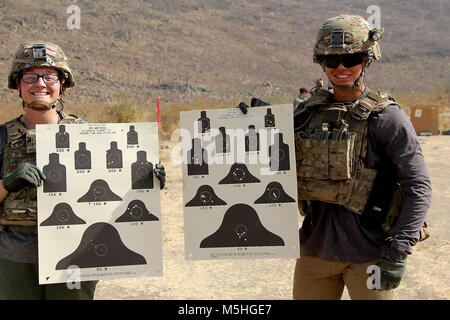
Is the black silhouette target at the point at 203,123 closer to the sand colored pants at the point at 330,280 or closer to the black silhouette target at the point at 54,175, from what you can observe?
the black silhouette target at the point at 54,175

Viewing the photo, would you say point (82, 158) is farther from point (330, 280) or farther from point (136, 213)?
point (330, 280)

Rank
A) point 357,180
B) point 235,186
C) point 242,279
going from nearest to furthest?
point 357,180, point 235,186, point 242,279

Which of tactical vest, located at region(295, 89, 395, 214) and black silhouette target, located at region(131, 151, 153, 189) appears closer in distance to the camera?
tactical vest, located at region(295, 89, 395, 214)

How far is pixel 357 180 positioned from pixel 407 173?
0.25 meters

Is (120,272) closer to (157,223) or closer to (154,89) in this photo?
(157,223)

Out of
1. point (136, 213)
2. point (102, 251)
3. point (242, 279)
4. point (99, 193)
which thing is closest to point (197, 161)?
point (136, 213)

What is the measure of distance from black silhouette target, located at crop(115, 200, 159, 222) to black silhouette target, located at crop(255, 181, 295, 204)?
0.62m

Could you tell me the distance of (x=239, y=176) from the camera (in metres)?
3.00

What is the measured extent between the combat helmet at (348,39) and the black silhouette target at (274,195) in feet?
2.22

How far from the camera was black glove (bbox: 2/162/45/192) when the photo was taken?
269 cm

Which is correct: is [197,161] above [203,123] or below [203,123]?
below

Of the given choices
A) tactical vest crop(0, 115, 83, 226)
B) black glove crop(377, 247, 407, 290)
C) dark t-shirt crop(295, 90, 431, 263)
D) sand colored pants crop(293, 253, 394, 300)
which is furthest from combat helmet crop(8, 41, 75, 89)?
black glove crop(377, 247, 407, 290)

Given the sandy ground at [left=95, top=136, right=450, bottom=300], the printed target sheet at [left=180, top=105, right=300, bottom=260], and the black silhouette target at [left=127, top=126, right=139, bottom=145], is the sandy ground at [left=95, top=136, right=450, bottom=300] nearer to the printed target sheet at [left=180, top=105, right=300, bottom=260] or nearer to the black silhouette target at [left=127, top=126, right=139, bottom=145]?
the printed target sheet at [left=180, top=105, right=300, bottom=260]

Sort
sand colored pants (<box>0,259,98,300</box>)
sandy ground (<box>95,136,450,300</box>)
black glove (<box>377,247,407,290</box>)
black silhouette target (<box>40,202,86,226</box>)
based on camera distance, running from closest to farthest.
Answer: black glove (<box>377,247,407,290</box>) → sand colored pants (<box>0,259,98,300</box>) → black silhouette target (<box>40,202,86,226</box>) → sandy ground (<box>95,136,450,300</box>)
